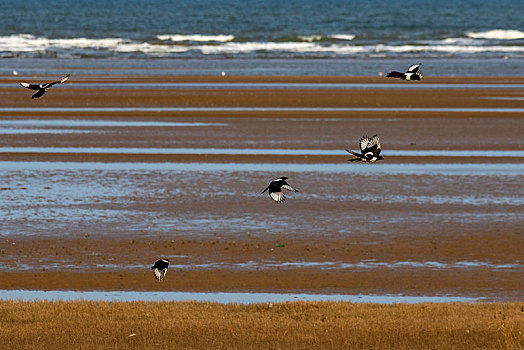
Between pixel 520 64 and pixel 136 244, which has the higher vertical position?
pixel 520 64

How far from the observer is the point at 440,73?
199 feet

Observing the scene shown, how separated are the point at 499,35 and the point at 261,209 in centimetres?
10043

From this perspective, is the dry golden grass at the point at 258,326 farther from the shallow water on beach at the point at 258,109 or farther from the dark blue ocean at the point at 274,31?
the dark blue ocean at the point at 274,31

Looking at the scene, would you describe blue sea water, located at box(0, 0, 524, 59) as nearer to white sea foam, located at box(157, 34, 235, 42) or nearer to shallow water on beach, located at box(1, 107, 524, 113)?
white sea foam, located at box(157, 34, 235, 42)

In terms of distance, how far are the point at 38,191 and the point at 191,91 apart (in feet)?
87.9

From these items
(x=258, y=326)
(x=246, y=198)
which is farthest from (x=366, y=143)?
(x=246, y=198)

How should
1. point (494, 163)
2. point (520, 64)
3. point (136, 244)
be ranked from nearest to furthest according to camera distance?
point (136, 244) < point (494, 163) < point (520, 64)

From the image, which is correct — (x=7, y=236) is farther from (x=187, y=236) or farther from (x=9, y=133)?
(x=9, y=133)

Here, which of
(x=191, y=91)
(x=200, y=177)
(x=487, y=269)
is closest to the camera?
(x=487, y=269)

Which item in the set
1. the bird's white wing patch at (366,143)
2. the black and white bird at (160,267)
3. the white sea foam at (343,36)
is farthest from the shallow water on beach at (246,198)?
the white sea foam at (343,36)

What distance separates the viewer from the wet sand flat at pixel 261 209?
1329 cm

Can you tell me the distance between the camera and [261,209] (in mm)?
18031

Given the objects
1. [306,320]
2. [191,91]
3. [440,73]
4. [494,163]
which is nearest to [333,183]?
[494,163]

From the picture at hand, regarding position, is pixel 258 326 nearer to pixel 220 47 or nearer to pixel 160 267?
pixel 160 267
